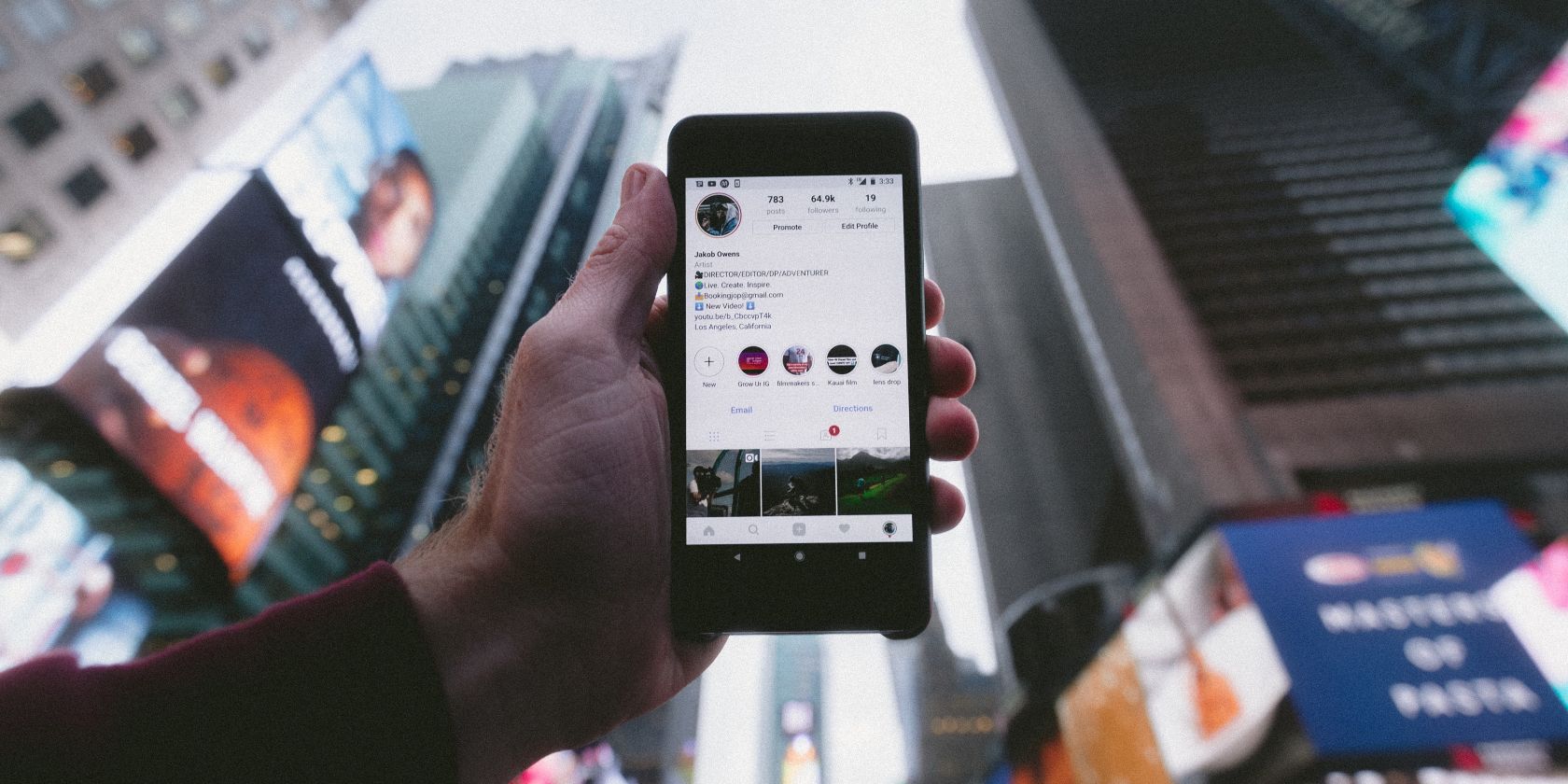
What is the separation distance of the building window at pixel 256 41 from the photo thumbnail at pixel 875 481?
125 feet

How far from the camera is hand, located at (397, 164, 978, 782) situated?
2072 millimetres

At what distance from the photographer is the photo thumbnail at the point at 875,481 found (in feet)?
7.70

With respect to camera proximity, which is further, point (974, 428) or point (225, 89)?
point (225, 89)

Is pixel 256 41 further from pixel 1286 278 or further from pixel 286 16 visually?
pixel 1286 278

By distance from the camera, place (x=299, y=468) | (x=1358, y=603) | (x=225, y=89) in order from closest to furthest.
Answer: (x=1358, y=603) → (x=299, y=468) → (x=225, y=89)

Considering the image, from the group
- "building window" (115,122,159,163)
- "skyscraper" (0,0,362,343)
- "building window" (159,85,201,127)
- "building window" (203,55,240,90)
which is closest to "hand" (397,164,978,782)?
"skyscraper" (0,0,362,343)

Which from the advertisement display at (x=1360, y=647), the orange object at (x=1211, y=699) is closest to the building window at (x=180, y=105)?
the advertisement display at (x=1360, y=647)

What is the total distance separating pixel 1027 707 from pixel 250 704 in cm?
1356

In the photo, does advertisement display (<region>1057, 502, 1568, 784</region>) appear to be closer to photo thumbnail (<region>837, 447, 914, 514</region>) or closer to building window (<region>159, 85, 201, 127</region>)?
photo thumbnail (<region>837, 447, 914, 514</region>)

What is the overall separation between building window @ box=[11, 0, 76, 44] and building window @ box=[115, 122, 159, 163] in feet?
12.4

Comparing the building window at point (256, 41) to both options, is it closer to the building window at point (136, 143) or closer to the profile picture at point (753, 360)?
the building window at point (136, 143)

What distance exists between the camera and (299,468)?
70.1 feet

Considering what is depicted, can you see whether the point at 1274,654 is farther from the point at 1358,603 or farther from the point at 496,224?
the point at 496,224

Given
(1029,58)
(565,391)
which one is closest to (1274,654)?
(565,391)
